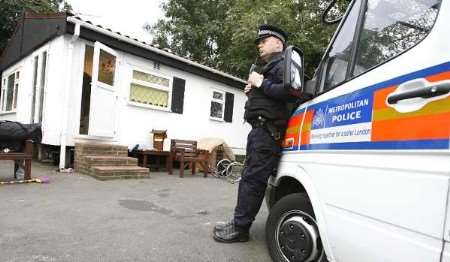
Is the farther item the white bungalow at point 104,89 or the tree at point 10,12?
the tree at point 10,12

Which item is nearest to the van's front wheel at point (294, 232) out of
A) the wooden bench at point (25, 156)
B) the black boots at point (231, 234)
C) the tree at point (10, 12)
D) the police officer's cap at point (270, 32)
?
the black boots at point (231, 234)

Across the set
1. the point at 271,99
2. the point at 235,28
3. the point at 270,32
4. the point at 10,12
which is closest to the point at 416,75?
the point at 271,99

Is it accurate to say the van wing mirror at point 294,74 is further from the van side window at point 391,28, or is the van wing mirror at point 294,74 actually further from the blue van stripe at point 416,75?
the blue van stripe at point 416,75

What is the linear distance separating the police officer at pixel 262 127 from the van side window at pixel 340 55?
45 cm

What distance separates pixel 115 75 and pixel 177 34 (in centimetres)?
1372

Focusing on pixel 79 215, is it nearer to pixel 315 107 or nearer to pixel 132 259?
pixel 132 259

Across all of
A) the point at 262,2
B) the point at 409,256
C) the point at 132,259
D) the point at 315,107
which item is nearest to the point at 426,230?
the point at 409,256

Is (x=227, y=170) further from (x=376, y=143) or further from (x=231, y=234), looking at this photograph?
(x=376, y=143)

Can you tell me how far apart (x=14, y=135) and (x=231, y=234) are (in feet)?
14.9

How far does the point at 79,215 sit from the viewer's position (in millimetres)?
4598

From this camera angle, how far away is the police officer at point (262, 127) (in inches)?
135

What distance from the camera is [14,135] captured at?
252 inches

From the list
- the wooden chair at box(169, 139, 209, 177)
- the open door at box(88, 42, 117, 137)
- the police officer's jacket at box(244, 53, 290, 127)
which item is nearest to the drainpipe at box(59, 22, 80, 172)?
the open door at box(88, 42, 117, 137)

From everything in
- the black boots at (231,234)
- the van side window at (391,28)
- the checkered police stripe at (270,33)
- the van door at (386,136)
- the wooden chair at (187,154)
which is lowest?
the black boots at (231,234)
